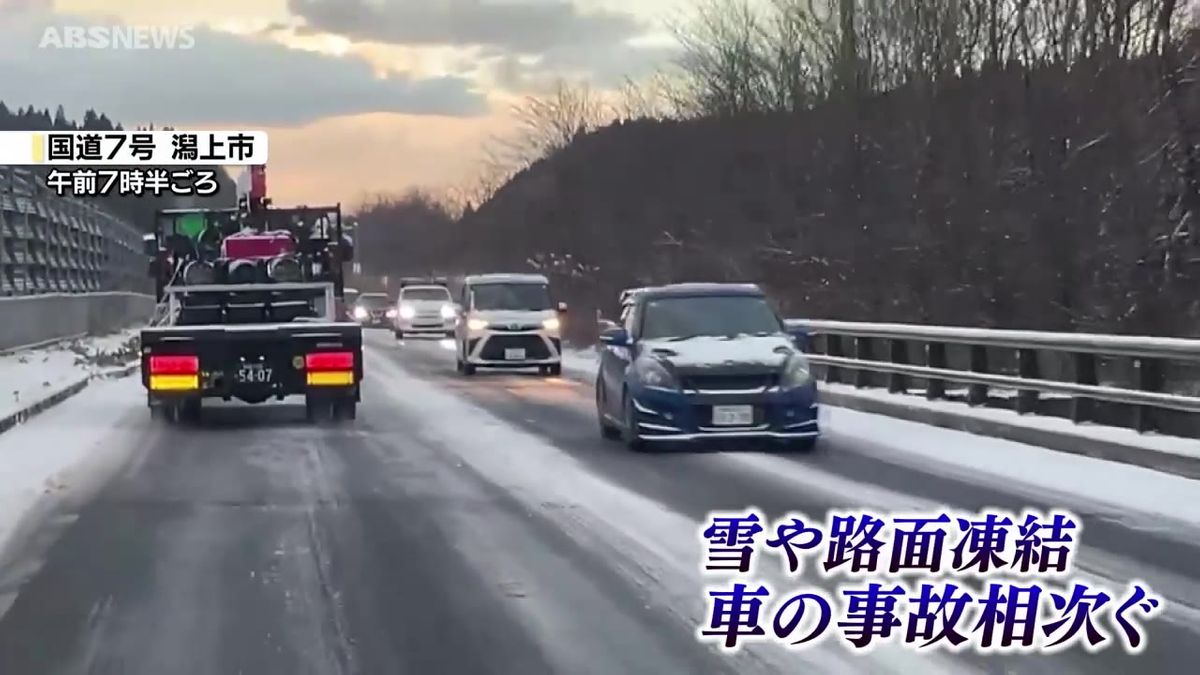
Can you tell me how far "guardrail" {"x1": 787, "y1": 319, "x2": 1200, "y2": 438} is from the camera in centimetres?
1504

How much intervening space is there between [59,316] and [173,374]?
74.1ft

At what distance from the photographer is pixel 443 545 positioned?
10.8m

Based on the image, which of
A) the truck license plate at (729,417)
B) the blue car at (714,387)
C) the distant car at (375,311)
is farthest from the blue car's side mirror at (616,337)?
the distant car at (375,311)

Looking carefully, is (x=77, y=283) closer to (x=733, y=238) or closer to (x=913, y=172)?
(x=733, y=238)

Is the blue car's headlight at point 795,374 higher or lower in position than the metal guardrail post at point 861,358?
higher

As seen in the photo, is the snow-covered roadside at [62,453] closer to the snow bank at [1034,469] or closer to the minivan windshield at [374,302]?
the snow bank at [1034,469]

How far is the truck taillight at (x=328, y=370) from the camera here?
19938mm

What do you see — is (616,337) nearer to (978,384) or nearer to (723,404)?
(723,404)

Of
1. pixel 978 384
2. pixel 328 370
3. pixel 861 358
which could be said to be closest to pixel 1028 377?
pixel 978 384

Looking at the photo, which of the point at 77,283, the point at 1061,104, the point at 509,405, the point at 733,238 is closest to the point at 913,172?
the point at 1061,104

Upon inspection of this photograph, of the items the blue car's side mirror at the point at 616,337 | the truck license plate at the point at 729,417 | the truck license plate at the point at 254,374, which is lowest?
the truck license plate at the point at 729,417

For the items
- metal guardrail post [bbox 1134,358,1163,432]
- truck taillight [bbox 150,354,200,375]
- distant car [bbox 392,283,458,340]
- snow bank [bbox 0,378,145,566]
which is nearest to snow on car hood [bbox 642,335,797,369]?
metal guardrail post [bbox 1134,358,1163,432]

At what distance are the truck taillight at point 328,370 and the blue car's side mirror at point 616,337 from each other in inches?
148

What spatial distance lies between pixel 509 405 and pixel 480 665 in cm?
1538
